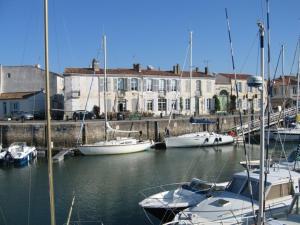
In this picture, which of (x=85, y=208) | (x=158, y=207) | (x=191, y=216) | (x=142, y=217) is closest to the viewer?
(x=191, y=216)

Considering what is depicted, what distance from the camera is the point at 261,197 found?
10.7m

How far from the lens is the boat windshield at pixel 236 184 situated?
16203 millimetres

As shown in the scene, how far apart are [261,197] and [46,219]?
12.0 meters

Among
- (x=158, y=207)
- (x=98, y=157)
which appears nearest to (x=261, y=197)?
(x=158, y=207)

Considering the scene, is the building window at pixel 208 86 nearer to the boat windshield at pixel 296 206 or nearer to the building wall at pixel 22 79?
the building wall at pixel 22 79

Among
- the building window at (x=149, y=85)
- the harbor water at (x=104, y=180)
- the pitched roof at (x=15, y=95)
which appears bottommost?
the harbor water at (x=104, y=180)

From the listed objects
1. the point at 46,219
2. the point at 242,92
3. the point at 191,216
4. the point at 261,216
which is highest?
the point at 242,92

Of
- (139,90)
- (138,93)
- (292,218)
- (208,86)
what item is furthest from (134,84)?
(292,218)

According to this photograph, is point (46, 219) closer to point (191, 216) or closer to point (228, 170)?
point (191, 216)

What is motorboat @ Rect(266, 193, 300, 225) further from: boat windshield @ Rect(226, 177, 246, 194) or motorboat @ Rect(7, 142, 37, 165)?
motorboat @ Rect(7, 142, 37, 165)

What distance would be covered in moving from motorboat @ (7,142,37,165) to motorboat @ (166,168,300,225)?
77.9ft

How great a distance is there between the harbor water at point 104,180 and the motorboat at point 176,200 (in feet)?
3.18

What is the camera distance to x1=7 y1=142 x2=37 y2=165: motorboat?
35.8 meters

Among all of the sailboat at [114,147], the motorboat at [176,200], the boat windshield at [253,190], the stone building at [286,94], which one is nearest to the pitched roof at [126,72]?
the sailboat at [114,147]
